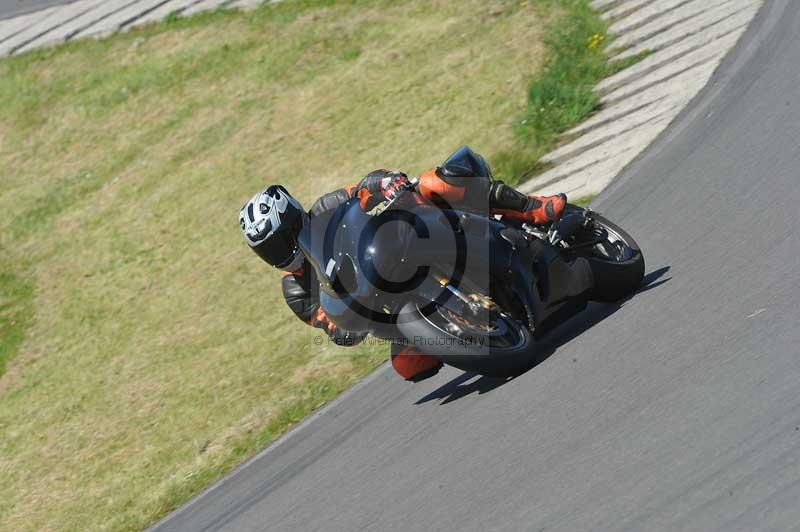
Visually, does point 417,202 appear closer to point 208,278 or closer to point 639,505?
point 639,505

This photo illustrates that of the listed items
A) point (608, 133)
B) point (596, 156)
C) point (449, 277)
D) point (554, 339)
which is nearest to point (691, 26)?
point (608, 133)

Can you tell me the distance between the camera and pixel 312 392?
854 cm

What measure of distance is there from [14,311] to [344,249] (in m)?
7.85

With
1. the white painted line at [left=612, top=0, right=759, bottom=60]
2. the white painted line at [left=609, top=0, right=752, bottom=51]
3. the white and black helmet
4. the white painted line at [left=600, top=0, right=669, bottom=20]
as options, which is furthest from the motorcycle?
the white painted line at [left=600, top=0, right=669, bottom=20]

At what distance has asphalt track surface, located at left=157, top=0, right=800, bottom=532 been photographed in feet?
15.4

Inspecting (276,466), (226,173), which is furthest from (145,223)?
(276,466)

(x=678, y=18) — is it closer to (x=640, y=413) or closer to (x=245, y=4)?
Answer: (x=245, y=4)

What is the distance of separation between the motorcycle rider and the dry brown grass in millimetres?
1555

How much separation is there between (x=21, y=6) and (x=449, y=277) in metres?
15.3

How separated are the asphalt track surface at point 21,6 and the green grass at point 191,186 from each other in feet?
5.65

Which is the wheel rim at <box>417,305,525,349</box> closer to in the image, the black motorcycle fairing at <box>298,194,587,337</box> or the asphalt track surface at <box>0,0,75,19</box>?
the black motorcycle fairing at <box>298,194,587,337</box>

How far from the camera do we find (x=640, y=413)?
5.34 metres

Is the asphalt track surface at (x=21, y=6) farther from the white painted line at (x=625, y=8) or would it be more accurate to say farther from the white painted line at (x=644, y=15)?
the white painted line at (x=644, y=15)

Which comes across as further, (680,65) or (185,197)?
(185,197)
